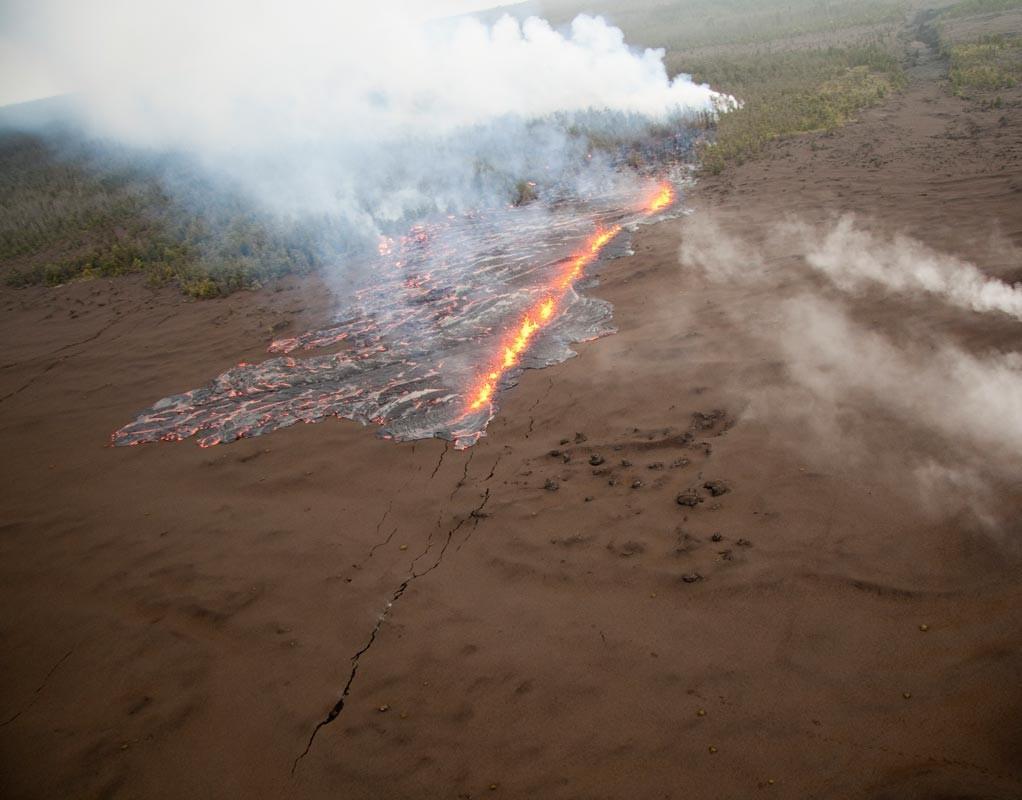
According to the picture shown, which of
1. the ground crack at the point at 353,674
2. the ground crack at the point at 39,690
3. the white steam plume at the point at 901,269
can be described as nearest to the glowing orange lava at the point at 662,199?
the white steam plume at the point at 901,269

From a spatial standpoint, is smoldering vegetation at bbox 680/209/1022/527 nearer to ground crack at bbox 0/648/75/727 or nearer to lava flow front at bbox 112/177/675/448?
lava flow front at bbox 112/177/675/448

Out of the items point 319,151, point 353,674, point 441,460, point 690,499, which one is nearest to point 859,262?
point 690,499

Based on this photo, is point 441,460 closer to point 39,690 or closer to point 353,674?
point 353,674

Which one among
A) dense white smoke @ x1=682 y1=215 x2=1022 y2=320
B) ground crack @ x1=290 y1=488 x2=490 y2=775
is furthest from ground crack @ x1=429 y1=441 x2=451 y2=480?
dense white smoke @ x1=682 y1=215 x2=1022 y2=320

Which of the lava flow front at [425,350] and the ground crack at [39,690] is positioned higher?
the lava flow front at [425,350]

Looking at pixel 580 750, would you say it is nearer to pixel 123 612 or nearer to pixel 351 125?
pixel 123 612

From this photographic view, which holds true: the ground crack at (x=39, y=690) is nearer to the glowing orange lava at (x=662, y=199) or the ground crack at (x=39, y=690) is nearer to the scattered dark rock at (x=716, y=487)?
the scattered dark rock at (x=716, y=487)
